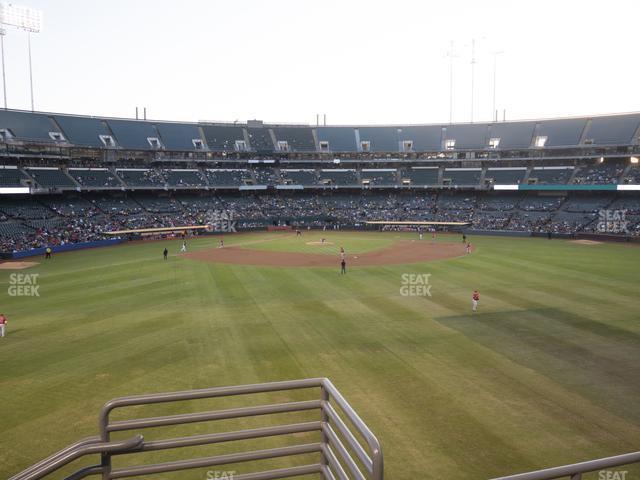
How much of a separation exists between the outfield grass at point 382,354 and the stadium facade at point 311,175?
108 feet

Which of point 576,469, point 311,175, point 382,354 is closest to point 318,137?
point 311,175

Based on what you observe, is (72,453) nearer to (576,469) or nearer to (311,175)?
(576,469)

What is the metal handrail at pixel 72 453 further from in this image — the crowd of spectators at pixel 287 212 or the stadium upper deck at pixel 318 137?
the stadium upper deck at pixel 318 137

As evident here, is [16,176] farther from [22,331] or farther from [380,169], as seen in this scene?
[380,169]

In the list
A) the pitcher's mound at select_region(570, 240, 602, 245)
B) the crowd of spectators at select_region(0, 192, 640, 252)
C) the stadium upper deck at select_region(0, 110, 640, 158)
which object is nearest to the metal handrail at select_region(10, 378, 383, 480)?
the crowd of spectators at select_region(0, 192, 640, 252)

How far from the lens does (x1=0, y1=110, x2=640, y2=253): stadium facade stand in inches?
2502

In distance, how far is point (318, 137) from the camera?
94562 mm

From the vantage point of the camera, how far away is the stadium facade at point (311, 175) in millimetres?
63562

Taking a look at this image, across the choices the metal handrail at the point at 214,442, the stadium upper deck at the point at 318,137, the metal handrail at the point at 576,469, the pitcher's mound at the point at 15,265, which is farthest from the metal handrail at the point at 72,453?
the stadium upper deck at the point at 318,137

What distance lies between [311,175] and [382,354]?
74.4 metres

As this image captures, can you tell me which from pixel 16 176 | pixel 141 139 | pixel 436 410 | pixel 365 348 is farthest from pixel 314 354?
pixel 141 139

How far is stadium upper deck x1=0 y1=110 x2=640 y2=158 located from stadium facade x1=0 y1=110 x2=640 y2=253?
256 mm

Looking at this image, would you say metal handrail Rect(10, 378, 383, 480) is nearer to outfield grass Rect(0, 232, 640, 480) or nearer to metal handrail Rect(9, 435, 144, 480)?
metal handrail Rect(9, 435, 144, 480)

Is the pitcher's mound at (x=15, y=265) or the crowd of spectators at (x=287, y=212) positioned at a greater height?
the crowd of spectators at (x=287, y=212)
